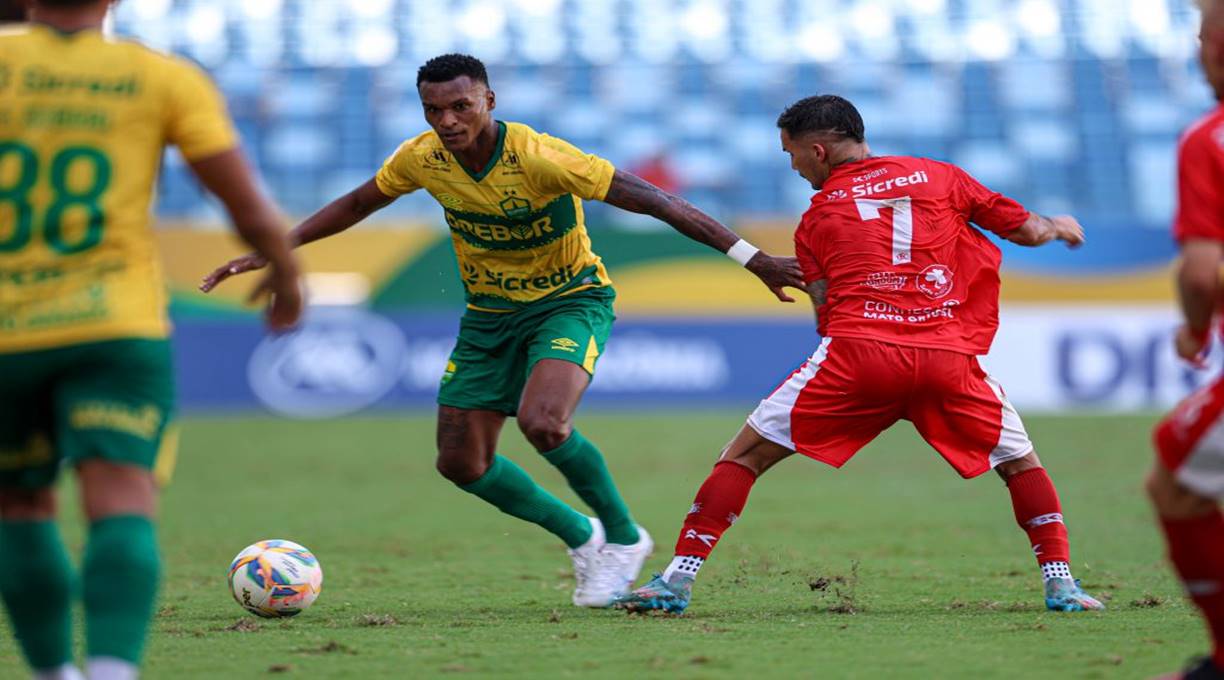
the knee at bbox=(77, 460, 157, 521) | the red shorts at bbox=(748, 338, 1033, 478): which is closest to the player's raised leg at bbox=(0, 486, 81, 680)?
the knee at bbox=(77, 460, 157, 521)

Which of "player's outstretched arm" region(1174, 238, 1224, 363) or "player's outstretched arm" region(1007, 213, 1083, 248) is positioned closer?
"player's outstretched arm" region(1174, 238, 1224, 363)

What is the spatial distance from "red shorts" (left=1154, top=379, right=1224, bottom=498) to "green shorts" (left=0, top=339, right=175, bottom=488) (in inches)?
103

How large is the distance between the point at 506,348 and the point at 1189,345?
11.5ft

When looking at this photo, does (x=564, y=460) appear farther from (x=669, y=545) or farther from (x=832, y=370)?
(x=669, y=545)

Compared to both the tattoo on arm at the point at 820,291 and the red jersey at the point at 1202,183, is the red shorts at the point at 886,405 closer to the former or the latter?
the tattoo on arm at the point at 820,291

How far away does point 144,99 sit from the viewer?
155 inches

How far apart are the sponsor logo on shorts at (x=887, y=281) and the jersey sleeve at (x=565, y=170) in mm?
1145

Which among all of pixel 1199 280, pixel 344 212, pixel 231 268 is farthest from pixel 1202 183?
pixel 344 212

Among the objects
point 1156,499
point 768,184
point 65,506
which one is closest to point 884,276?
point 1156,499

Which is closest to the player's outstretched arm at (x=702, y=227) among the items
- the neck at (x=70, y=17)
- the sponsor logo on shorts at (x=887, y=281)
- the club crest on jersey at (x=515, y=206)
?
the sponsor logo on shorts at (x=887, y=281)

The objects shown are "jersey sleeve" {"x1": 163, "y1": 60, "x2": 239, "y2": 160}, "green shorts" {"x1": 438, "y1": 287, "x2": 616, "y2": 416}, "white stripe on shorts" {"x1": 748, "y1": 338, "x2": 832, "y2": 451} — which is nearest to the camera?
"jersey sleeve" {"x1": 163, "y1": 60, "x2": 239, "y2": 160}

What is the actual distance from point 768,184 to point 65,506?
14.9 meters

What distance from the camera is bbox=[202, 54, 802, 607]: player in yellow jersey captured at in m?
6.55

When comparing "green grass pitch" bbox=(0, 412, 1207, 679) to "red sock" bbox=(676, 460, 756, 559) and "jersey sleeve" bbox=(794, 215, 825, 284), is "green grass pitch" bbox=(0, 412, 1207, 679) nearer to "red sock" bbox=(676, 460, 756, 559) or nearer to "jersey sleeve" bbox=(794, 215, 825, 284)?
"red sock" bbox=(676, 460, 756, 559)
